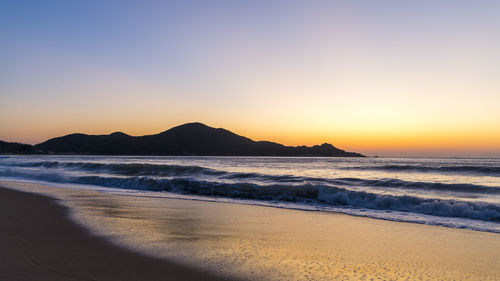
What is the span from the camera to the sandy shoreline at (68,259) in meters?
4.01

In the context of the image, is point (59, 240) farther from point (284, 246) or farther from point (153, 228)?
point (284, 246)

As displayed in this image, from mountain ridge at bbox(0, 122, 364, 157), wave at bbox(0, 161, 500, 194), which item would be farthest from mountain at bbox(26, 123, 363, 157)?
wave at bbox(0, 161, 500, 194)

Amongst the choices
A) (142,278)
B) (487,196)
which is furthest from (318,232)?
(487,196)

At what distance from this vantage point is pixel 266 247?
5.45 m

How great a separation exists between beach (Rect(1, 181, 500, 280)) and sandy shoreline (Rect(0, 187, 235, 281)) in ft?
0.05

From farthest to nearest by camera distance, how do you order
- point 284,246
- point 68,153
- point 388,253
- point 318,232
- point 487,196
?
point 68,153 → point 487,196 → point 318,232 → point 284,246 → point 388,253

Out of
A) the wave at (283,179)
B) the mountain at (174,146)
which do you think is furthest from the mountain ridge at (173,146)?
the wave at (283,179)

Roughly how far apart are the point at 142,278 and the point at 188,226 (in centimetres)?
327

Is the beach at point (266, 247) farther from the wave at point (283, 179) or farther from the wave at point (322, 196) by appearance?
the wave at point (283, 179)

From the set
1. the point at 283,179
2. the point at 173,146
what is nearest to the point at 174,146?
the point at 173,146

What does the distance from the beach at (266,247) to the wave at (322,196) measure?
9.37 ft

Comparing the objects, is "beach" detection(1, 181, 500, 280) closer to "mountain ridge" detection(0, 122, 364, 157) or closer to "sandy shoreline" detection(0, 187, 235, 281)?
"sandy shoreline" detection(0, 187, 235, 281)

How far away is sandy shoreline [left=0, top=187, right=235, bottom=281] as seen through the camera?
4.01 meters

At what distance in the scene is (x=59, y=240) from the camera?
5754mm
